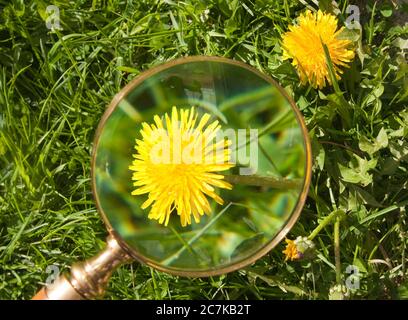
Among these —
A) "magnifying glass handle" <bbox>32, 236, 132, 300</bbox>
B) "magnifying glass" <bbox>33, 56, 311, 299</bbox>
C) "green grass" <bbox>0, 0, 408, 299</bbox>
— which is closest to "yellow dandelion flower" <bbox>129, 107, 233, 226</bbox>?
"magnifying glass" <bbox>33, 56, 311, 299</bbox>

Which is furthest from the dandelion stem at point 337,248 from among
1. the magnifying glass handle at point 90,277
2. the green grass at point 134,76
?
the magnifying glass handle at point 90,277

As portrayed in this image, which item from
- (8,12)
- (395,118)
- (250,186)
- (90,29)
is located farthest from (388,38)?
(8,12)

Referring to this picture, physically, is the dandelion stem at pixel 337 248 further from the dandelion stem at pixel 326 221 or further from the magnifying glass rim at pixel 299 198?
the magnifying glass rim at pixel 299 198

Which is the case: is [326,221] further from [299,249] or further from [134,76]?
[134,76]

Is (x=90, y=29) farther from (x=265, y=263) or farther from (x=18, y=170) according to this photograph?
(x=265, y=263)

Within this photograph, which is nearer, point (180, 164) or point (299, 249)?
point (180, 164)

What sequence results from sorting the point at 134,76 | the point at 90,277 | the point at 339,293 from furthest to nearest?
the point at 134,76, the point at 339,293, the point at 90,277

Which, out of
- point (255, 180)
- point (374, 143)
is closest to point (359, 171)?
point (374, 143)
